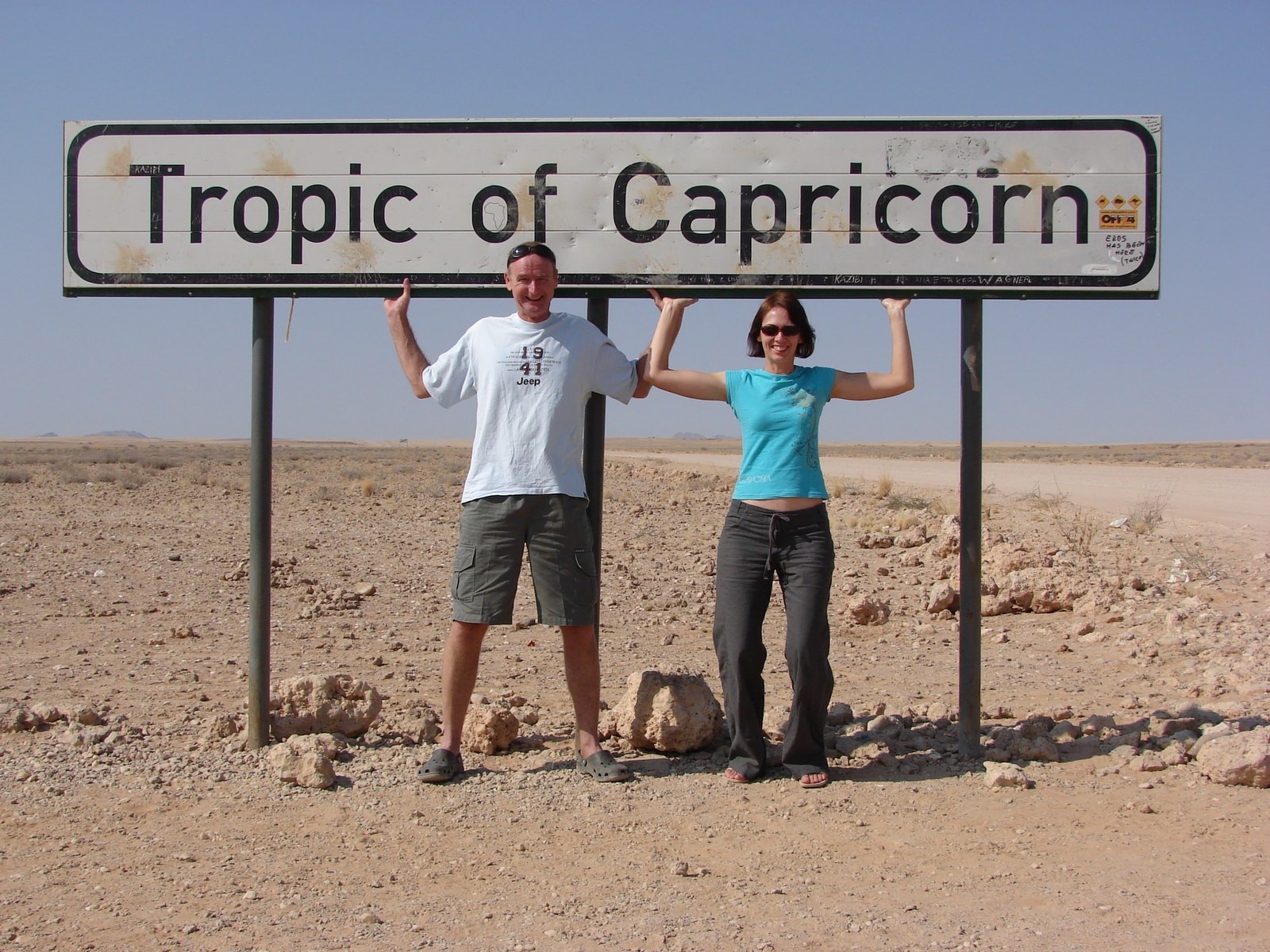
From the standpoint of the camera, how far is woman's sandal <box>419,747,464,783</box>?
4059mm

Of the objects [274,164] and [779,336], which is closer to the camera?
[779,336]

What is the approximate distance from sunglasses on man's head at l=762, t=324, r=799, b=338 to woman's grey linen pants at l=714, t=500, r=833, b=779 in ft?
2.12

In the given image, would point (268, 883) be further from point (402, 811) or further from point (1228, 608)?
point (1228, 608)

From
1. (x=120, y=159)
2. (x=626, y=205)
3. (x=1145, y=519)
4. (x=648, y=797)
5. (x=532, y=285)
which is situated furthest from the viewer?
(x=1145, y=519)

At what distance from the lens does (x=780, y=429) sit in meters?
4.07

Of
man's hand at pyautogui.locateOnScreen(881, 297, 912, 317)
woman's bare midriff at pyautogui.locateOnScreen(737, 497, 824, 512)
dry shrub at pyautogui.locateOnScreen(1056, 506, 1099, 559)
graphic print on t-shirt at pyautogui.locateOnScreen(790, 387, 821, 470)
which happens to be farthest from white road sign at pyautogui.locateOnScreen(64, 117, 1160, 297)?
dry shrub at pyautogui.locateOnScreen(1056, 506, 1099, 559)

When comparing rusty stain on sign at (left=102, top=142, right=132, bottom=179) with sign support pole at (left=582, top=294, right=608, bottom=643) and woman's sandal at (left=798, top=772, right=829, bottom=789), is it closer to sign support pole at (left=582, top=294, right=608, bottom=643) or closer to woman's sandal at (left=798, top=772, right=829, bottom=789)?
sign support pole at (left=582, top=294, right=608, bottom=643)

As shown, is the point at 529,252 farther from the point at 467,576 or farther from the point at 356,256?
the point at 467,576

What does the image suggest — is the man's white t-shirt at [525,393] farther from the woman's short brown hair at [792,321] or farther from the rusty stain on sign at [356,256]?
the rusty stain on sign at [356,256]

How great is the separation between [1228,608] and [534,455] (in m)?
5.79

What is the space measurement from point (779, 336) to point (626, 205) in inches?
35.0

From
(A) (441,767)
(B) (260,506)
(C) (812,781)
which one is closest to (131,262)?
(B) (260,506)

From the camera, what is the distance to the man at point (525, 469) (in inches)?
158

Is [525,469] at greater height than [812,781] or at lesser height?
greater
